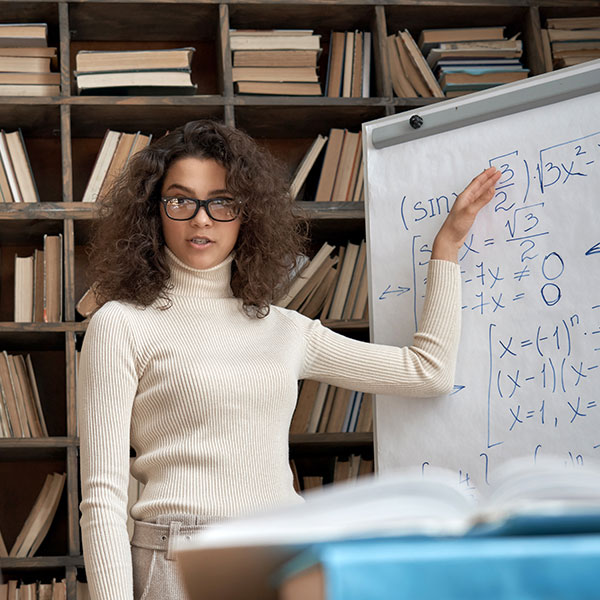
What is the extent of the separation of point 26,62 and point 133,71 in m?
0.33

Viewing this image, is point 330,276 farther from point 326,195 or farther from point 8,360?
point 8,360

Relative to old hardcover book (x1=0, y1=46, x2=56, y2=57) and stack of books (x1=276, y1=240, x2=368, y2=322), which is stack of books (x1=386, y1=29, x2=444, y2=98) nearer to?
stack of books (x1=276, y1=240, x2=368, y2=322)

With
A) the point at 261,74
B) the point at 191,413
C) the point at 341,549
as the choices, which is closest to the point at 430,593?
the point at 341,549

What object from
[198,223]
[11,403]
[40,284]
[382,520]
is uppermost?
[40,284]

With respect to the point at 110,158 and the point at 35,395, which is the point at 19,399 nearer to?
the point at 35,395

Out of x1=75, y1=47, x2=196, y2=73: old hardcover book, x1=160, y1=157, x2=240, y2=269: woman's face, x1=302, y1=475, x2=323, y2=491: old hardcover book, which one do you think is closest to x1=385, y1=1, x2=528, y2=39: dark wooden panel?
x1=75, y1=47, x2=196, y2=73: old hardcover book

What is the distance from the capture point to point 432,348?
1.65 meters

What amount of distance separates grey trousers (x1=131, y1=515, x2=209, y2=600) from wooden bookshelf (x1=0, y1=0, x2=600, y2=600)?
0.91 metres

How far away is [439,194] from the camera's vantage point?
1751 mm

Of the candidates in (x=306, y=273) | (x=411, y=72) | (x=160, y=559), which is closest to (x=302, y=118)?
(x=411, y=72)

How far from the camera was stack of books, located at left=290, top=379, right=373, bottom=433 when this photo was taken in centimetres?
241

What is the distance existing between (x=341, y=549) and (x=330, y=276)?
6.96ft

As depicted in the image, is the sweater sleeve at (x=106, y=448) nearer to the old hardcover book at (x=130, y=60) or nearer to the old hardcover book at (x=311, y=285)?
the old hardcover book at (x=311, y=285)

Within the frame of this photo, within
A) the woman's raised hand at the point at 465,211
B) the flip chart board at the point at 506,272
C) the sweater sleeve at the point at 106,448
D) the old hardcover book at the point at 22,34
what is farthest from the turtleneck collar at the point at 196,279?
the old hardcover book at the point at 22,34
